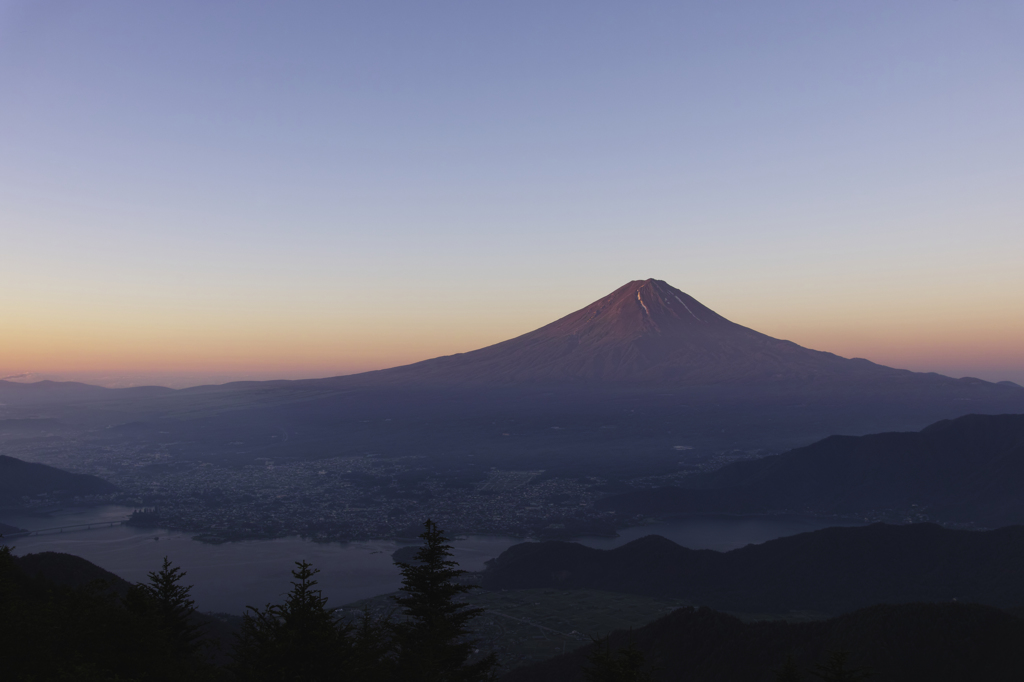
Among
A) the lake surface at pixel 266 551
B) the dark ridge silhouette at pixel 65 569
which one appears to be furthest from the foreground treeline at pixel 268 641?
the lake surface at pixel 266 551

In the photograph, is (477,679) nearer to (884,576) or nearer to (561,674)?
(561,674)

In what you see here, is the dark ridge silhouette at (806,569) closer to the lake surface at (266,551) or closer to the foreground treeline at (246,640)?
the lake surface at (266,551)

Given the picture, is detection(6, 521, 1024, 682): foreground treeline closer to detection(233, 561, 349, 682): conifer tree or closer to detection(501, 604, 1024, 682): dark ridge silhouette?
detection(233, 561, 349, 682): conifer tree

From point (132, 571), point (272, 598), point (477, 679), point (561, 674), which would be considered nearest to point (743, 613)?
point (561, 674)

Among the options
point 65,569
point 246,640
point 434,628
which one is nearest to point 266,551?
point 65,569

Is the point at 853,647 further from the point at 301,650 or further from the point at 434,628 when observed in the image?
the point at 301,650

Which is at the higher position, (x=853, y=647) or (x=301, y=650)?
(x=301, y=650)
